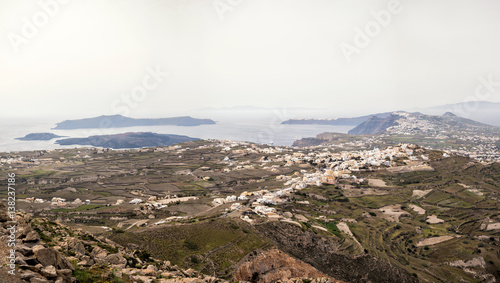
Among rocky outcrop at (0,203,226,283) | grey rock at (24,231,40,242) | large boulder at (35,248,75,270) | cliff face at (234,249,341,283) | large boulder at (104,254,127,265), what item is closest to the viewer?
rocky outcrop at (0,203,226,283)

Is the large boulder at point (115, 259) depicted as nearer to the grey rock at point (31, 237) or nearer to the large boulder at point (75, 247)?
the large boulder at point (75, 247)

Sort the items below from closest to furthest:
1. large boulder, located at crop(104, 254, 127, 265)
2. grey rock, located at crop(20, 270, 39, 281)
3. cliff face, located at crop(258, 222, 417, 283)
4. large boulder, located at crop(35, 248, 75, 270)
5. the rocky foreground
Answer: grey rock, located at crop(20, 270, 39, 281), the rocky foreground, large boulder, located at crop(35, 248, 75, 270), large boulder, located at crop(104, 254, 127, 265), cliff face, located at crop(258, 222, 417, 283)

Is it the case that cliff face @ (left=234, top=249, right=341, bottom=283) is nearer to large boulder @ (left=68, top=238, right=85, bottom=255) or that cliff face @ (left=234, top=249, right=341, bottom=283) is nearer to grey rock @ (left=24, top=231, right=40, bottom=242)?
large boulder @ (left=68, top=238, right=85, bottom=255)

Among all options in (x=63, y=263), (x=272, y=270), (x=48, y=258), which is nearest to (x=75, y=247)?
(x=63, y=263)

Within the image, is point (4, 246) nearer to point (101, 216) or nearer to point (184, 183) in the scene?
point (101, 216)

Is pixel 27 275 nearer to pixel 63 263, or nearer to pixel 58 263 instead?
pixel 58 263

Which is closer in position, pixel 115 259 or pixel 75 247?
pixel 75 247

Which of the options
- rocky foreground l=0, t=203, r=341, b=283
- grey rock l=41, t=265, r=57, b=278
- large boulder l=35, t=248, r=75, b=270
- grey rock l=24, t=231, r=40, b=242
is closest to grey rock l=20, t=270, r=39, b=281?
rocky foreground l=0, t=203, r=341, b=283

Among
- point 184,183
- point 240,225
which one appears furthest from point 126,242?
point 184,183

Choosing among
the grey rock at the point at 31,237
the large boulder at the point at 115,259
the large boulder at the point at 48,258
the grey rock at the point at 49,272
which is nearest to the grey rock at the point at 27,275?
the grey rock at the point at 49,272
